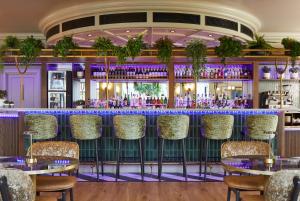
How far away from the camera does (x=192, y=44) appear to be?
22.8ft

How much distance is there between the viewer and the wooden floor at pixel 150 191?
17.1 ft

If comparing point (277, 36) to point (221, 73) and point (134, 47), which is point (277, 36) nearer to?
point (221, 73)

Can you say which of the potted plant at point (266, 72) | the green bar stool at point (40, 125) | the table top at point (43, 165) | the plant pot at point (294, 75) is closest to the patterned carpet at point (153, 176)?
the green bar stool at point (40, 125)

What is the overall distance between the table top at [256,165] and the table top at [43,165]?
1.41m

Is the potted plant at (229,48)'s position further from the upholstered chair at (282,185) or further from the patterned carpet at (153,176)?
the upholstered chair at (282,185)

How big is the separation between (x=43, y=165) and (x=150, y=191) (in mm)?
2514

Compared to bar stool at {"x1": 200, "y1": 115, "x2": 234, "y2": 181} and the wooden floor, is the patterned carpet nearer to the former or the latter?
the wooden floor

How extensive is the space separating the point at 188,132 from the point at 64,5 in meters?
3.58

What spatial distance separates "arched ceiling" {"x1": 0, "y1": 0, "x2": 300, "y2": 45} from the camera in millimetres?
7465

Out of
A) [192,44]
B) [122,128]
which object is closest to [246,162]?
[122,128]

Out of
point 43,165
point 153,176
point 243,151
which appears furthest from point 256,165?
point 153,176

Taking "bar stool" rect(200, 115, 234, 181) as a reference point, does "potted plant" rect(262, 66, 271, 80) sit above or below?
above

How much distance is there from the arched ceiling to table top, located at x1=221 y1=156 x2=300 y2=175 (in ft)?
14.9

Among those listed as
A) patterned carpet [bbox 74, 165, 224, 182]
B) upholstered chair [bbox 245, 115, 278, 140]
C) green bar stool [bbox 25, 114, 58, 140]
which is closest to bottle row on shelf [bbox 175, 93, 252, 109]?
patterned carpet [bbox 74, 165, 224, 182]
